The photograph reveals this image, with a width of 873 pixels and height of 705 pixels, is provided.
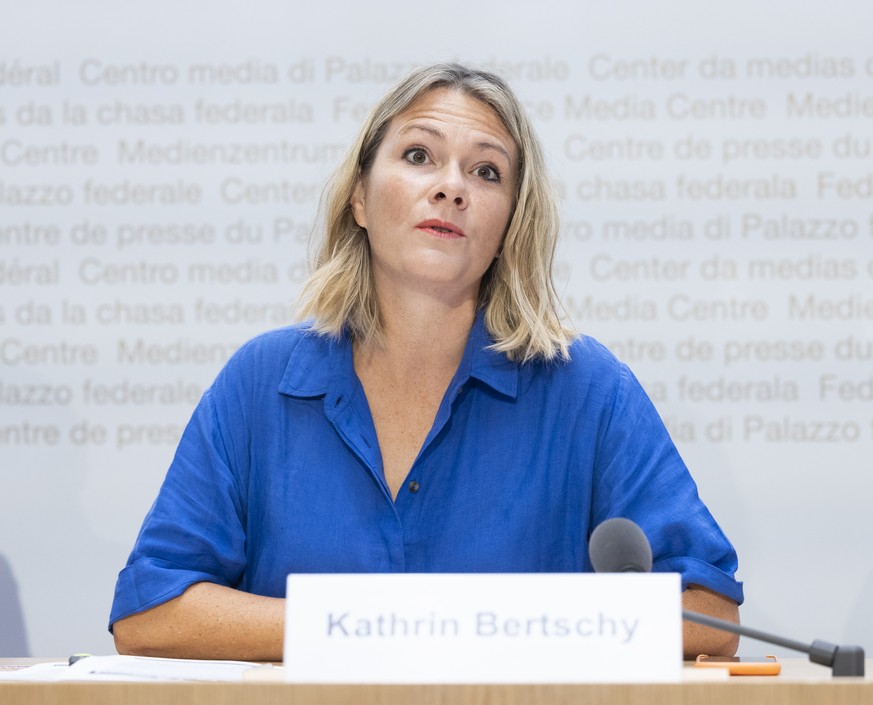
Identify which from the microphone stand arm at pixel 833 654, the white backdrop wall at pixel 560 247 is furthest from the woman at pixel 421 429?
the white backdrop wall at pixel 560 247

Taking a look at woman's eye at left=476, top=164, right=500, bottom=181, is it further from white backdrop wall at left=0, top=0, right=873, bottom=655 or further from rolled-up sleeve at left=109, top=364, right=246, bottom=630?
white backdrop wall at left=0, top=0, right=873, bottom=655

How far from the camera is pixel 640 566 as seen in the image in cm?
114

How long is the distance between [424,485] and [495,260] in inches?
19.6

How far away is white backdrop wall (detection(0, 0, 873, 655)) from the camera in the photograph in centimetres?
298

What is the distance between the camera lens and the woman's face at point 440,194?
73.1 inches

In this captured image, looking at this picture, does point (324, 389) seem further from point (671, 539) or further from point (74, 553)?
point (74, 553)

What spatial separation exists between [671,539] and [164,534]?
0.76 metres

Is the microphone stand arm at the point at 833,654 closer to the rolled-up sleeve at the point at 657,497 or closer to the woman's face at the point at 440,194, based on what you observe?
the rolled-up sleeve at the point at 657,497

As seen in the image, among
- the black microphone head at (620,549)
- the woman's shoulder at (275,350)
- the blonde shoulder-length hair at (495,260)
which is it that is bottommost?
the black microphone head at (620,549)

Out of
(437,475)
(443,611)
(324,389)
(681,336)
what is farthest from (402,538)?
(681,336)

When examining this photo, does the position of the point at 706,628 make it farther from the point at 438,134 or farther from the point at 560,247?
the point at 560,247

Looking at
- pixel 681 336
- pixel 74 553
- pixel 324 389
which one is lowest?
pixel 74 553

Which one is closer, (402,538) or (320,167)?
(402,538)

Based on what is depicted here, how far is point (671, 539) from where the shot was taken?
1.71 metres
